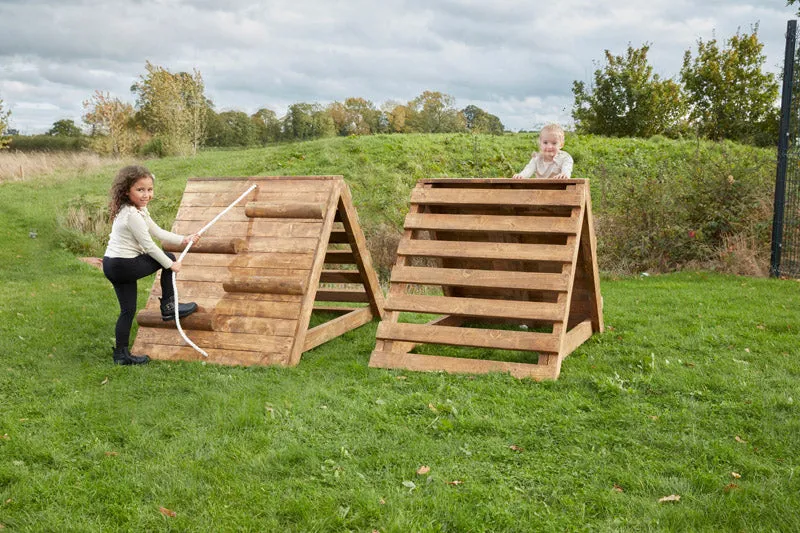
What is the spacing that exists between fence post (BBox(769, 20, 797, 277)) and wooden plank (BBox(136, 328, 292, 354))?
7.31 meters

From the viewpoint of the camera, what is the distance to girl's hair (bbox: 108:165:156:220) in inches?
207

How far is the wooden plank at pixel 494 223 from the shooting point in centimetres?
536

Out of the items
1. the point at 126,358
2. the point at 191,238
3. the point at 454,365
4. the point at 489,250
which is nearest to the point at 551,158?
the point at 489,250

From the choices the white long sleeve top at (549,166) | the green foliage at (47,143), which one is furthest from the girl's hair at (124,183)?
the green foliage at (47,143)

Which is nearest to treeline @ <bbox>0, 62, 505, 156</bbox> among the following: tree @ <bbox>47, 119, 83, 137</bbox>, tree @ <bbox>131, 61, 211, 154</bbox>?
tree @ <bbox>131, 61, 211, 154</bbox>

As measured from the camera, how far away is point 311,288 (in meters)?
5.56

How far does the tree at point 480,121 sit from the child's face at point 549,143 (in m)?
14.3

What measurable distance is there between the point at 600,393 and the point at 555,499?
1.61 meters

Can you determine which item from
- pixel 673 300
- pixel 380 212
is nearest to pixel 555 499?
pixel 673 300

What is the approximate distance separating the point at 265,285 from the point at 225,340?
0.54 meters

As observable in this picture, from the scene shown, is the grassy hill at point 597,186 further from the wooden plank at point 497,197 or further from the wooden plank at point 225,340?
the wooden plank at point 225,340

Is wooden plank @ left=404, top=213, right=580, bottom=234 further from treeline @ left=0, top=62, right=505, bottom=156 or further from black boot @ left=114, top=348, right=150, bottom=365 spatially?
treeline @ left=0, top=62, right=505, bottom=156

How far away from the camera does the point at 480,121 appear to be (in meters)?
23.4

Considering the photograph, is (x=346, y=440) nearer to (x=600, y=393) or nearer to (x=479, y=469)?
(x=479, y=469)
